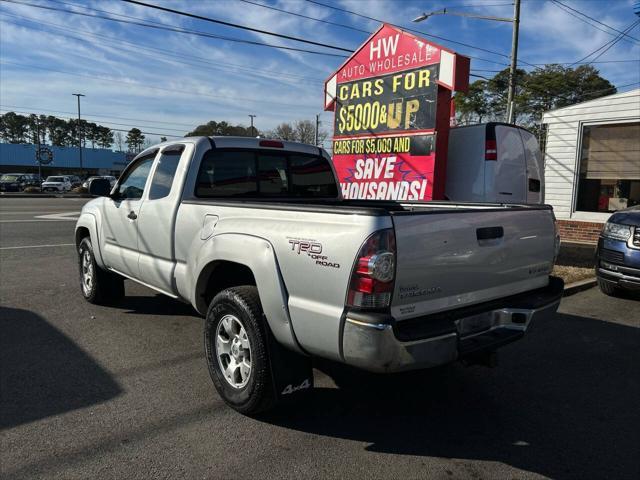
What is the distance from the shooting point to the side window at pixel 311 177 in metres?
4.76

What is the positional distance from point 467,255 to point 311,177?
2332mm

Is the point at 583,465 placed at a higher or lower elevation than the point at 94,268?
lower

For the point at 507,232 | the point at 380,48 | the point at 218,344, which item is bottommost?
the point at 218,344

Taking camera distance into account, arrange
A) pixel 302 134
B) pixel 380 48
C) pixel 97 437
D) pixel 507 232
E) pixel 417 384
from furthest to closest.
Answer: pixel 302 134 < pixel 380 48 < pixel 417 384 < pixel 507 232 < pixel 97 437

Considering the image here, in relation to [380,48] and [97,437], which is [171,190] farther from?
[380,48]

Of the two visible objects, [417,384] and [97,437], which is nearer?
[97,437]

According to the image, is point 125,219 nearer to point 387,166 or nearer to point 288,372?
point 288,372

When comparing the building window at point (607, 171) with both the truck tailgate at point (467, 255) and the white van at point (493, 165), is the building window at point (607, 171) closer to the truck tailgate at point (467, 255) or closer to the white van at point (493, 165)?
the white van at point (493, 165)

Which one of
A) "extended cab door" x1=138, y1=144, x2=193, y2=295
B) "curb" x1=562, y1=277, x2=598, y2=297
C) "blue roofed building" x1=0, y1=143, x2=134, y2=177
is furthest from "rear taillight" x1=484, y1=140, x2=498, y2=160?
"blue roofed building" x1=0, y1=143, x2=134, y2=177

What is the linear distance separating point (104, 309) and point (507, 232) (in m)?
4.63

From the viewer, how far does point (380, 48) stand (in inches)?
363

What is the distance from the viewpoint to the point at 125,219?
16.0ft

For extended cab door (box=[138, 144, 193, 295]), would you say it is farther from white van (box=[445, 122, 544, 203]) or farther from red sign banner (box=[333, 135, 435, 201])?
white van (box=[445, 122, 544, 203])

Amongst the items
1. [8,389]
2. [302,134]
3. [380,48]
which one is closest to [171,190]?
[8,389]
